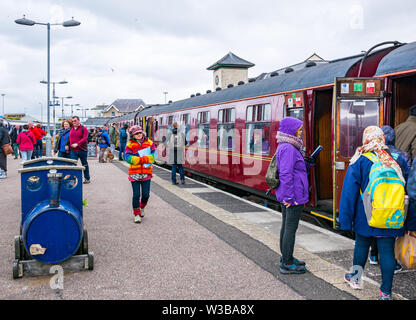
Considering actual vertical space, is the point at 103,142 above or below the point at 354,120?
below

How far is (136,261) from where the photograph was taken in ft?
16.2

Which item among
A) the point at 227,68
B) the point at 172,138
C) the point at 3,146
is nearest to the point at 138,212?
the point at 172,138

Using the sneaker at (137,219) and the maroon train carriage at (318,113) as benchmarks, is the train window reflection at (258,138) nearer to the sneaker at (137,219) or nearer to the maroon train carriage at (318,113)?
the maroon train carriage at (318,113)

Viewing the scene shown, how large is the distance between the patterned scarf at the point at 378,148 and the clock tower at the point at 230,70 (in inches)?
1564

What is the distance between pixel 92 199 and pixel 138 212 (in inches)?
99.5

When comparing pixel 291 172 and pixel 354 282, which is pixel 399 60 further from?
pixel 354 282

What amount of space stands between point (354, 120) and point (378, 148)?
2.28 m

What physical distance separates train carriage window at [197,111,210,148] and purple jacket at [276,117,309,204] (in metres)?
7.92

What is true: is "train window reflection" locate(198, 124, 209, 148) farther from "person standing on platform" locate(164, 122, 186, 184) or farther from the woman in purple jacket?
the woman in purple jacket

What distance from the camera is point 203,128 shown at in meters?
12.8

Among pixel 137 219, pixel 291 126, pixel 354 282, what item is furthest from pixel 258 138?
pixel 354 282

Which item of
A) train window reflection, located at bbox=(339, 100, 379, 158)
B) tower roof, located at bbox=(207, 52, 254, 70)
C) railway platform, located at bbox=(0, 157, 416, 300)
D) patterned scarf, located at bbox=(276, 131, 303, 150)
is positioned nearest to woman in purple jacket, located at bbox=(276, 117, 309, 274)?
patterned scarf, located at bbox=(276, 131, 303, 150)

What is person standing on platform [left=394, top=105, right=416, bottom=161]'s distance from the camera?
489 cm
